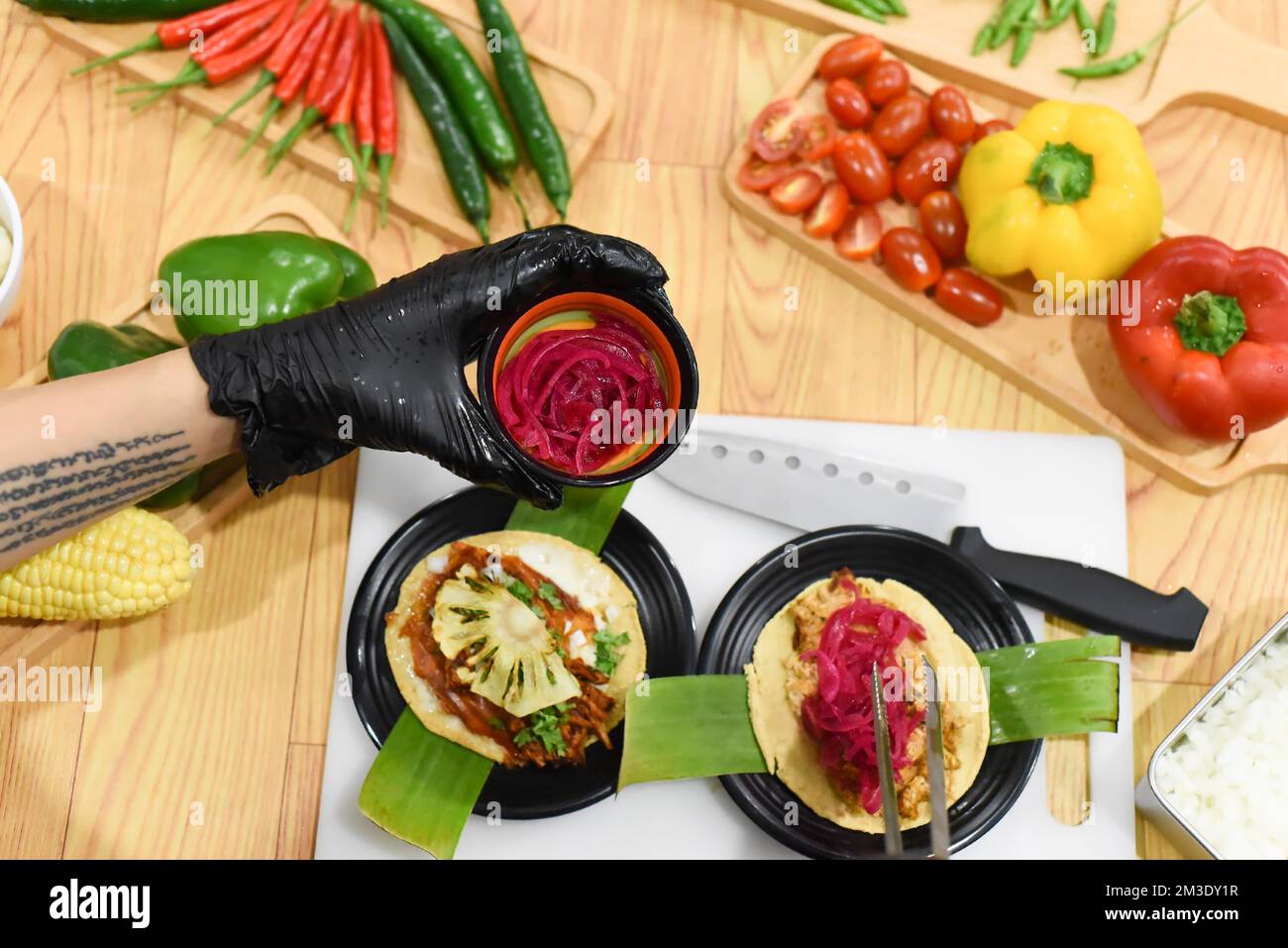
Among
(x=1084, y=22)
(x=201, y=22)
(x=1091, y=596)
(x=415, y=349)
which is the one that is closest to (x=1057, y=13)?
(x=1084, y=22)

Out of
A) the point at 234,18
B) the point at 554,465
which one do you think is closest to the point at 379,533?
the point at 554,465

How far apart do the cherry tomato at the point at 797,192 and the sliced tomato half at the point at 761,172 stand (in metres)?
0.02

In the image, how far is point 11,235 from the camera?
90.7 inches

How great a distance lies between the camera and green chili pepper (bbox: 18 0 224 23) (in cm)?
257

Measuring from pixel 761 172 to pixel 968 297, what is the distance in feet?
1.88

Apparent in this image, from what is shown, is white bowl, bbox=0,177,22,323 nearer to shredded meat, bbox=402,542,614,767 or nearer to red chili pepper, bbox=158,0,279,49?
red chili pepper, bbox=158,0,279,49

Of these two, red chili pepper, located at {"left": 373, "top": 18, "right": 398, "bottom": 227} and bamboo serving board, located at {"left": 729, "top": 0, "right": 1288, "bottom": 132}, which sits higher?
bamboo serving board, located at {"left": 729, "top": 0, "right": 1288, "bottom": 132}

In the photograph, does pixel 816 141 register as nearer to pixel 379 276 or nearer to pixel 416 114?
pixel 416 114

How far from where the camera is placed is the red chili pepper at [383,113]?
2535mm

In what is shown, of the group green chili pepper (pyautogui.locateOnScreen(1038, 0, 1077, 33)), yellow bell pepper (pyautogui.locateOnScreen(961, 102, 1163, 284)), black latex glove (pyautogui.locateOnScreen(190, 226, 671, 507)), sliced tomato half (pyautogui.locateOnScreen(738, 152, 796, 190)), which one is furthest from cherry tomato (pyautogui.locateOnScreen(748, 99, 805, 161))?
black latex glove (pyautogui.locateOnScreen(190, 226, 671, 507))

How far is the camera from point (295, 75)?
2.58m

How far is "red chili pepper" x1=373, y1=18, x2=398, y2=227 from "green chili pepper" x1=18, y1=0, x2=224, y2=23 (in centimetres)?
40

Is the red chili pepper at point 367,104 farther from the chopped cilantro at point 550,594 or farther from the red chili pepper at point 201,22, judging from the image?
the chopped cilantro at point 550,594

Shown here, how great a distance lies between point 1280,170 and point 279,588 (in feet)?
8.71
